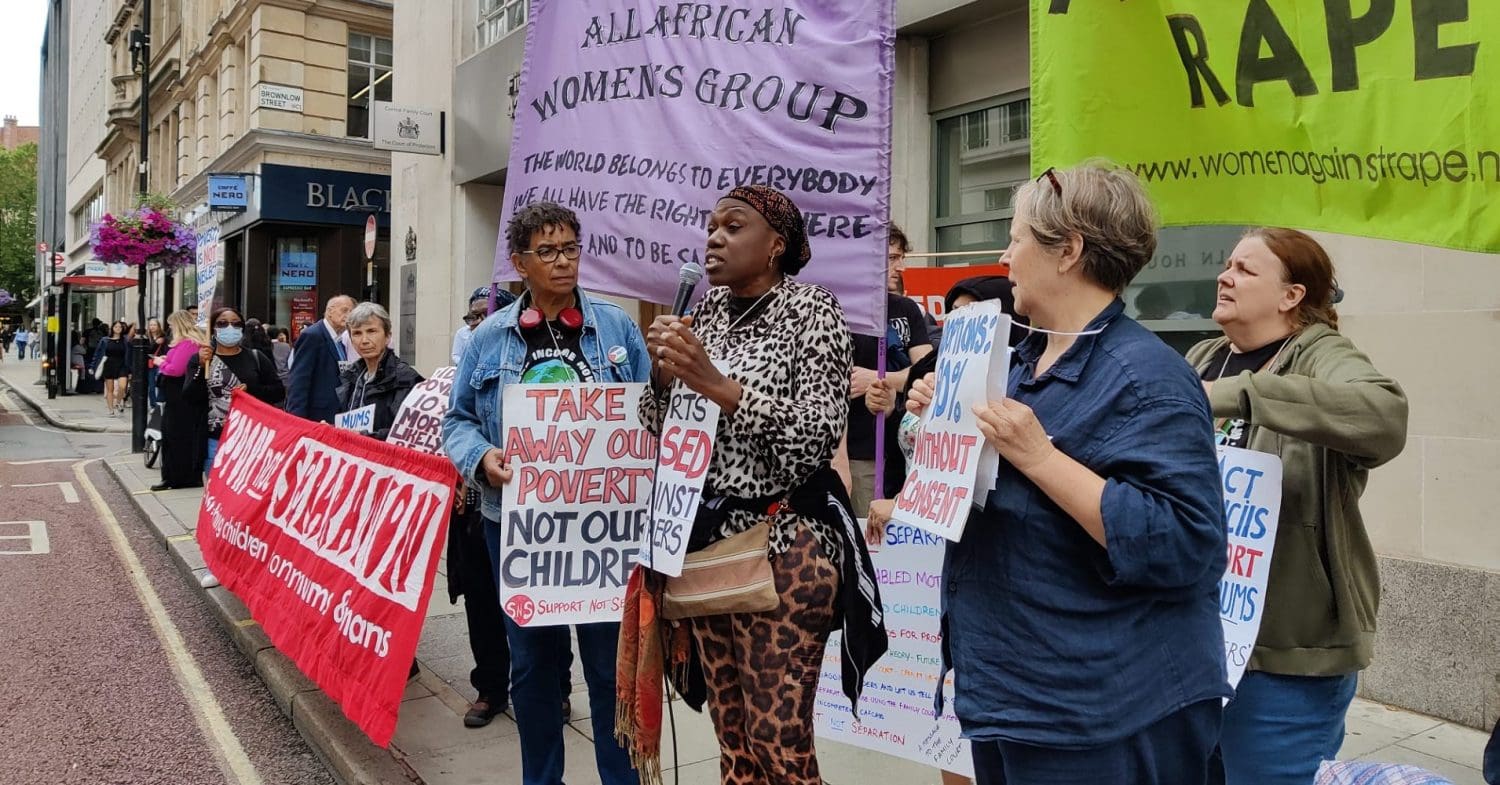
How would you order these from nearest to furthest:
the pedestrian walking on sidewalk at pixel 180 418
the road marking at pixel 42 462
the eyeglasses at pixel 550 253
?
1. the eyeglasses at pixel 550 253
2. the pedestrian walking on sidewalk at pixel 180 418
3. the road marking at pixel 42 462

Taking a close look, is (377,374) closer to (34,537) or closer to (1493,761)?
(1493,761)

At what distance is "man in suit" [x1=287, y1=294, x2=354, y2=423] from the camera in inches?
255

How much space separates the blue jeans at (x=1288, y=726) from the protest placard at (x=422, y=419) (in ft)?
11.4

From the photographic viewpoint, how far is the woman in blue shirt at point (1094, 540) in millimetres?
1672

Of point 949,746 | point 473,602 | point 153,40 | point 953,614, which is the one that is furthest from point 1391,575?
point 153,40

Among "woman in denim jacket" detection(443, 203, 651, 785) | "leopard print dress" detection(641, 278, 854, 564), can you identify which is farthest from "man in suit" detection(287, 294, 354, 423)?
"leopard print dress" detection(641, 278, 854, 564)

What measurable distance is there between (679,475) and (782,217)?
691mm

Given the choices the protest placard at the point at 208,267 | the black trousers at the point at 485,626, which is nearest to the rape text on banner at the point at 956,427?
the black trousers at the point at 485,626

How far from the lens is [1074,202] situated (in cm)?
178

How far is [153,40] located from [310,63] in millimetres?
14862

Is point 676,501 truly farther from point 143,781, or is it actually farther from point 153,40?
point 153,40

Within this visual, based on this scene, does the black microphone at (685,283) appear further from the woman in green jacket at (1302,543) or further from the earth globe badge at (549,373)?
the woman in green jacket at (1302,543)

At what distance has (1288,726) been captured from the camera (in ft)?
7.86

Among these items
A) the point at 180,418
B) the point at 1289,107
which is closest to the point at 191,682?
the point at 1289,107
